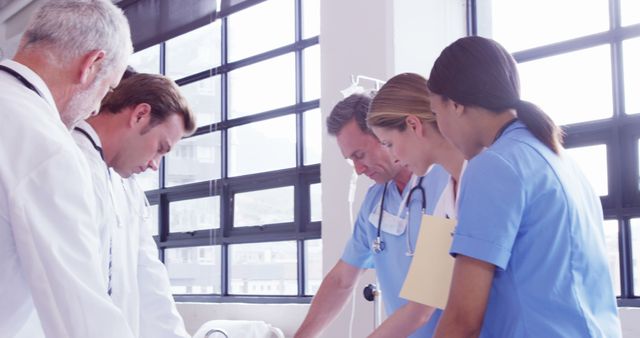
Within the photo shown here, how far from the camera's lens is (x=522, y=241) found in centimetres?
123

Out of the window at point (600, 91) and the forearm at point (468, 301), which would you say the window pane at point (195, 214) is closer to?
the window at point (600, 91)

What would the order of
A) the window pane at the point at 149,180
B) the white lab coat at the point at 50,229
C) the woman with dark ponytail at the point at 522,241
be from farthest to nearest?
the window pane at the point at 149,180, the woman with dark ponytail at the point at 522,241, the white lab coat at the point at 50,229

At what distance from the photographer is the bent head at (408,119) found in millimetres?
1827

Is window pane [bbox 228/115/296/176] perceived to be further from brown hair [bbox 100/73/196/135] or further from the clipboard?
the clipboard

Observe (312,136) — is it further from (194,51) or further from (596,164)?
(596,164)

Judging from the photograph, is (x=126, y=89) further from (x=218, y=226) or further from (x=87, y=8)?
(x=218, y=226)

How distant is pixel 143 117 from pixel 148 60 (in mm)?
3183

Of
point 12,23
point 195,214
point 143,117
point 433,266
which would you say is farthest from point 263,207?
point 12,23

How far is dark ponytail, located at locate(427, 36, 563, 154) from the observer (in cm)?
129

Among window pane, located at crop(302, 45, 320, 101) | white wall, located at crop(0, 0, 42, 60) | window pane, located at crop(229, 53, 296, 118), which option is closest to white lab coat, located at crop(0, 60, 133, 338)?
window pane, located at crop(302, 45, 320, 101)

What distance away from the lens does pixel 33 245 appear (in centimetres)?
110

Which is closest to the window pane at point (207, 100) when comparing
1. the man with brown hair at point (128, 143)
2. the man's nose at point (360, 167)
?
the man with brown hair at point (128, 143)

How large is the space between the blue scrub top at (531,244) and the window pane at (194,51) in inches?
133

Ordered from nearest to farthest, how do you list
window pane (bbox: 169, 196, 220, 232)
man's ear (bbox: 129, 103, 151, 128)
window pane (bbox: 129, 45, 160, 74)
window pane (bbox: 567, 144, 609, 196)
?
1. man's ear (bbox: 129, 103, 151, 128)
2. window pane (bbox: 567, 144, 609, 196)
3. window pane (bbox: 169, 196, 220, 232)
4. window pane (bbox: 129, 45, 160, 74)
